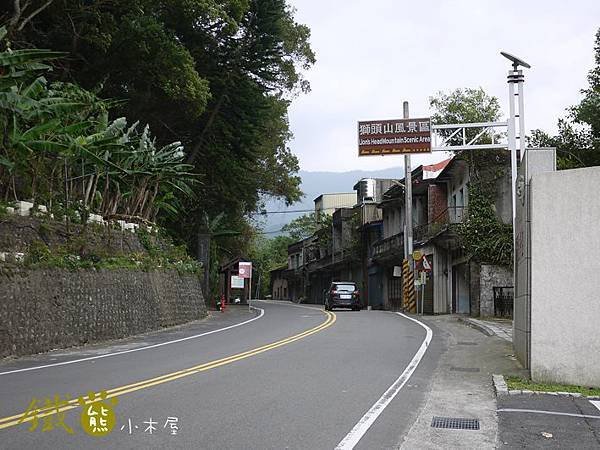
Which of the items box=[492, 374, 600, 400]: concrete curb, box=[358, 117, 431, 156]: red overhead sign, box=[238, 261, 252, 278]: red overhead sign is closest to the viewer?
box=[492, 374, 600, 400]: concrete curb

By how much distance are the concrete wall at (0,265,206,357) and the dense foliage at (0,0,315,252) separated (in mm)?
6079

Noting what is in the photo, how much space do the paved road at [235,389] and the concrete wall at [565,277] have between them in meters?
2.09

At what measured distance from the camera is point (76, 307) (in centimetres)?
1870

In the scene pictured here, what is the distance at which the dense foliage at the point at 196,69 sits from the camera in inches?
979

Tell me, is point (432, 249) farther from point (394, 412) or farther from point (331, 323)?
point (394, 412)

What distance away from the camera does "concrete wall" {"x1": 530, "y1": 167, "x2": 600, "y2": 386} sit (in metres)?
10.7

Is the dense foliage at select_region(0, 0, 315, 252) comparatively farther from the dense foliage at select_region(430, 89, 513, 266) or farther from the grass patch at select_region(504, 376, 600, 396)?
the grass patch at select_region(504, 376, 600, 396)

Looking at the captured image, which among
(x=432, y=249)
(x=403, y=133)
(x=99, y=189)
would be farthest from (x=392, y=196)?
(x=99, y=189)

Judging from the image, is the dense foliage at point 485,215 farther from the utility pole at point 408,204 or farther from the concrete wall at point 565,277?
the concrete wall at point 565,277

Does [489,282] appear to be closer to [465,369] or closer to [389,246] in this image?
[465,369]

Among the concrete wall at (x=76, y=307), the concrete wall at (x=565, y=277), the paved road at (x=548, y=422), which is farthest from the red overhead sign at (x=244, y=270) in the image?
the paved road at (x=548, y=422)

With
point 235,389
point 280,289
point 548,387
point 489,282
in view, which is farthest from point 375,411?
point 280,289

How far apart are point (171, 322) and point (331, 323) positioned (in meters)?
6.16

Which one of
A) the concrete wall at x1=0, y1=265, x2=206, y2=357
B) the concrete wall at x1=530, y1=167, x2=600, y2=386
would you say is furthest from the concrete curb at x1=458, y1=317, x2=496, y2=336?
the concrete wall at x1=0, y1=265, x2=206, y2=357
